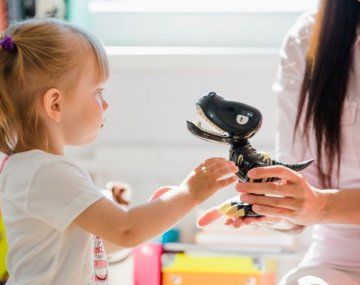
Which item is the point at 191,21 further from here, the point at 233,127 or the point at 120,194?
the point at 233,127

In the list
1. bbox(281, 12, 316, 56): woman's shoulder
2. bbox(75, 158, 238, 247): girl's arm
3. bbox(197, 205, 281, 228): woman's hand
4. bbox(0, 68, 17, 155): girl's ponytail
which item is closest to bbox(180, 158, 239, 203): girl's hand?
bbox(75, 158, 238, 247): girl's arm

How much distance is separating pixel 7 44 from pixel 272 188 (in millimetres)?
409

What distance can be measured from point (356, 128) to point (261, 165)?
30 cm

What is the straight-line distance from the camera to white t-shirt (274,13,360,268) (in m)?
1.12

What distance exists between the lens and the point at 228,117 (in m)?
0.88

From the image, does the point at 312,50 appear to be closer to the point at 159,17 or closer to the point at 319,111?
the point at 319,111

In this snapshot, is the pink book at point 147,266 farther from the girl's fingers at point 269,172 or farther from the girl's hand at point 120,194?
the girl's fingers at point 269,172

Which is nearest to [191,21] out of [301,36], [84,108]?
[301,36]

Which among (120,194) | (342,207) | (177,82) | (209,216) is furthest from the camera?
(177,82)

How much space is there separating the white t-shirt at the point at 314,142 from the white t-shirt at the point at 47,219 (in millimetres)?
393

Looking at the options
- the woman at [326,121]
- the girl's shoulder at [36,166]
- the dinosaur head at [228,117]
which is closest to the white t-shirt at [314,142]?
the woman at [326,121]

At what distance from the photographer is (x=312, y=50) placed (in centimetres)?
115

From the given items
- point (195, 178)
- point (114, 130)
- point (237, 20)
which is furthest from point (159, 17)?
point (195, 178)

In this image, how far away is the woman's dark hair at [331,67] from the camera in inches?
44.5
